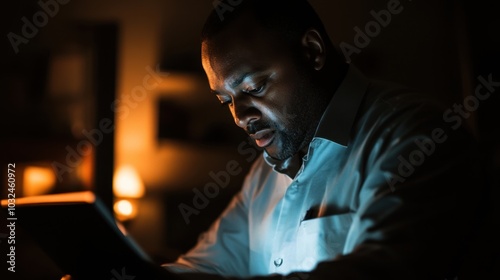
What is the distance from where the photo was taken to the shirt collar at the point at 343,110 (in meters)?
1.20

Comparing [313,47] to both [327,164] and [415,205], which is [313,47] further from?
[415,205]

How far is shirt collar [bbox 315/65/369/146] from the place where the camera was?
1.20 metres

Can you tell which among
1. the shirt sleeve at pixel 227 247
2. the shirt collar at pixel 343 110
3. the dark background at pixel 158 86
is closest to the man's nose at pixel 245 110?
the shirt collar at pixel 343 110

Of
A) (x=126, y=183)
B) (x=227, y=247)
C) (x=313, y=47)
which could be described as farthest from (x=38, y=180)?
(x=313, y=47)

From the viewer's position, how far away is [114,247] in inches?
35.7

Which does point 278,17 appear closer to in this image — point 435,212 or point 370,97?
point 370,97

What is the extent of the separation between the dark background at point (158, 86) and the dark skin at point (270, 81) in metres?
0.97

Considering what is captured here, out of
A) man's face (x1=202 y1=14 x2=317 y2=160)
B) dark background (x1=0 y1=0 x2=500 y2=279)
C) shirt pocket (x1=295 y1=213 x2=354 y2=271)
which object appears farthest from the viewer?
dark background (x1=0 y1=0 x2=500 y2=279)

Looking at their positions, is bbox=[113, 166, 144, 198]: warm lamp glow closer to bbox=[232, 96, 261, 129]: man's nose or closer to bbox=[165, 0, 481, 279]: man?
bbox=[165, 0, 481, 279]: man

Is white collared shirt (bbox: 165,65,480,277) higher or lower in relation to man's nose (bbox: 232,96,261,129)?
lower

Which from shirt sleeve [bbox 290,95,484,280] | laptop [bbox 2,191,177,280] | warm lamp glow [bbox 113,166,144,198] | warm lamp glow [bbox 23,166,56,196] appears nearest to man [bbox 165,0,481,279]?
shirt sleeve [bbox 290,95,484,280]

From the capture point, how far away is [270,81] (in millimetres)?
1204

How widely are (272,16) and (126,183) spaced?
1.67 metres

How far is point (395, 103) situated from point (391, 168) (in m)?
0.20
